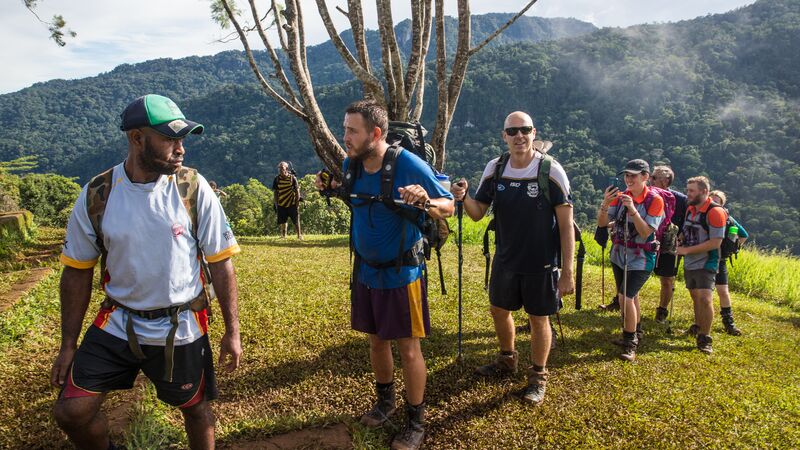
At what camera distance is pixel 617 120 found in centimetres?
8625

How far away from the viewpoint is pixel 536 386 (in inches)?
171

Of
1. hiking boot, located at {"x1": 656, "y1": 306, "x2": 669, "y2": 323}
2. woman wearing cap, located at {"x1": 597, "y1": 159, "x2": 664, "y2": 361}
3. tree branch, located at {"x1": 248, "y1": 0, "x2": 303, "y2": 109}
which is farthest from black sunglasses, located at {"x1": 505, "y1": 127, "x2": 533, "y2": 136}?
tree branch, located at {"x1": 248, "y1": 0, "x2": 303, "y2": 109}

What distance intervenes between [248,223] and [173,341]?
124 feet

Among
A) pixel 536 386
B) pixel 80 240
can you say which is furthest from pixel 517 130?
pixel 80 240

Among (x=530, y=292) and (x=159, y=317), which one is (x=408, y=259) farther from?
(x=159, y=317)

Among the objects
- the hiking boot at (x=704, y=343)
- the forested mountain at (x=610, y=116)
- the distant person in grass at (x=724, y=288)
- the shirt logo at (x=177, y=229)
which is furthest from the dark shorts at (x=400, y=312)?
the forested mountain at (x=610, y=116)

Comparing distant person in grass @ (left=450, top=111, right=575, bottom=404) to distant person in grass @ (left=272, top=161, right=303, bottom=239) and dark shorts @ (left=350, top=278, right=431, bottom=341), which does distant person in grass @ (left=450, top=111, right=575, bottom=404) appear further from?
distant person in grass @ (left=272, top=161, right=303, bottom=239)

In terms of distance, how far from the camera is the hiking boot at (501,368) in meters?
4.77

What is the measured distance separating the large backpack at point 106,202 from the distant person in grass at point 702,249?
5.80 meters

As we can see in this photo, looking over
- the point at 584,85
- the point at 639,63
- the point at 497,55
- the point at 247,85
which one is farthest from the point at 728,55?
the point at 247,85

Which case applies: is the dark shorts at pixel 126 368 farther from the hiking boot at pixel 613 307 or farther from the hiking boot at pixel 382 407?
the hiking boot at pixel 613 307

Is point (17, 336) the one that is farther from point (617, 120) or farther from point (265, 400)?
point (617, 120)

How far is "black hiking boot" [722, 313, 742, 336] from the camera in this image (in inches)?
271

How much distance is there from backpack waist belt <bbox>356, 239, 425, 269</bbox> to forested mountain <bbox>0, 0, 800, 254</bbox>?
50.5 metres
